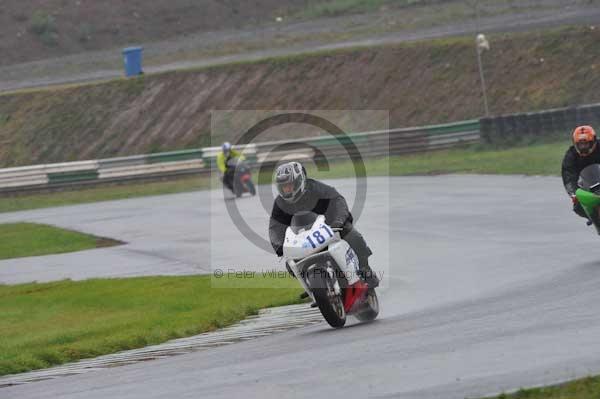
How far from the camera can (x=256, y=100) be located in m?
46.0

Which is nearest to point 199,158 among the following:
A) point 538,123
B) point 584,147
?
point 538,123

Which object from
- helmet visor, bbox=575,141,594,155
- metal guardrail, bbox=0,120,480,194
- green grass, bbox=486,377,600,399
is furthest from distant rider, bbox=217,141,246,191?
green grass, bbox=486,377,600,399

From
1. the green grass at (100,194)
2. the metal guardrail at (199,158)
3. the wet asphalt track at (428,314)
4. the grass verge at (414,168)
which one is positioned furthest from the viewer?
the green grass at (100,194)

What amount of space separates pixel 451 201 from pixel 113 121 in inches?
1034

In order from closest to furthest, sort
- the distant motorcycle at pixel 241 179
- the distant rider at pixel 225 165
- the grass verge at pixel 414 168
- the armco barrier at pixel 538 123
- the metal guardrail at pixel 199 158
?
the grass verge at pixel 414 168
the armco barrier at pixel 538 123
the distant motorcycle at pixel 241 179
the distant rider at pixel 225 165
the metal guardrail at pixel 199 158

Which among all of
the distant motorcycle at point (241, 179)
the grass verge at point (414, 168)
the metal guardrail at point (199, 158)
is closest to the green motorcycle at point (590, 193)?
the grass verge at point (414, 168)

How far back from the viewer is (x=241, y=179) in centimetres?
3241

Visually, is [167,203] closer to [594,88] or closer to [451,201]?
[451,201]

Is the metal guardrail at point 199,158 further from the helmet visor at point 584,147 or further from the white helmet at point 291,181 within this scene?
the white helmet at point 291,181

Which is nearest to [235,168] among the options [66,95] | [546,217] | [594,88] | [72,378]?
[594,88]

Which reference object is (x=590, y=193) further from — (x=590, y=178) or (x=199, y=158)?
(x=199, y=158)

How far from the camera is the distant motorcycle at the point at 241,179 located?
32312 millimetres

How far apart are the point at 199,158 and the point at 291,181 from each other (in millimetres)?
30412

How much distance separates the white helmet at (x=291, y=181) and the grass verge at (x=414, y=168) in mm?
15904
